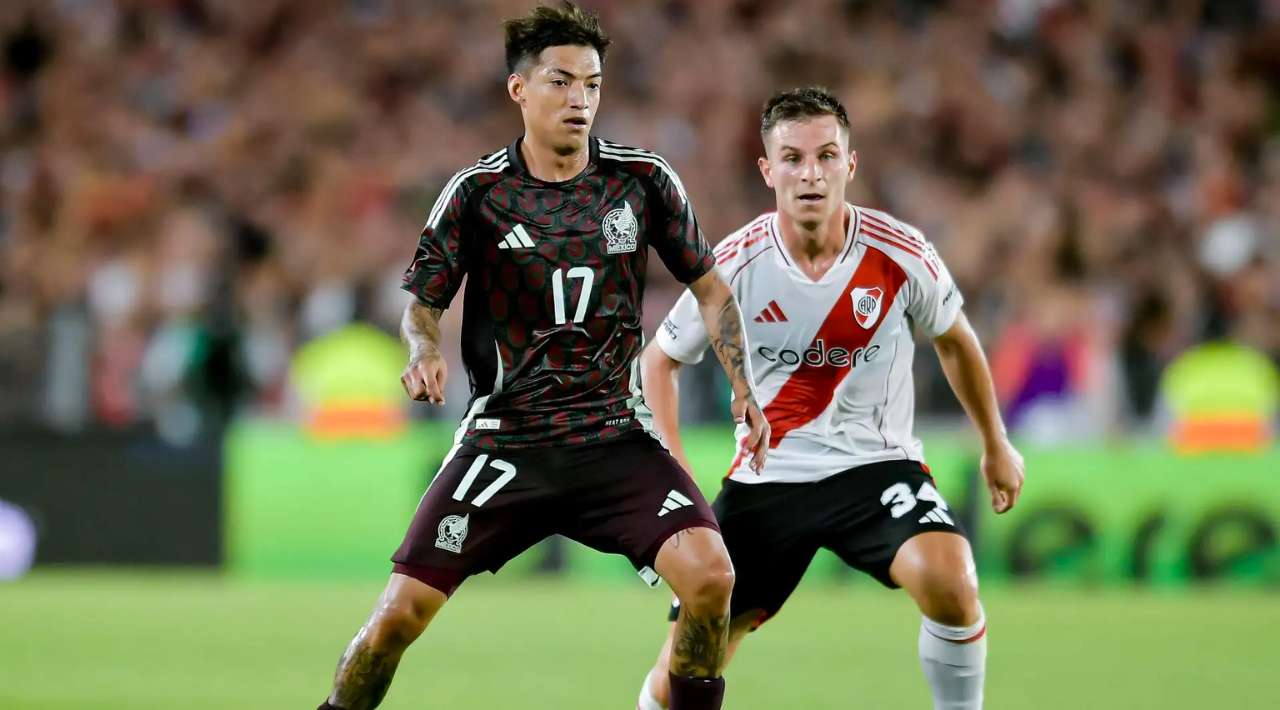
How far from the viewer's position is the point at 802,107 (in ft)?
19.0

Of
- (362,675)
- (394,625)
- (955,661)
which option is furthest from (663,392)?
(362,675)

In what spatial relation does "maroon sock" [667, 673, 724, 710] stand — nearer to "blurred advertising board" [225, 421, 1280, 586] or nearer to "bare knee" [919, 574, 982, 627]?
"bare knee" [919, 574, 982, 627]

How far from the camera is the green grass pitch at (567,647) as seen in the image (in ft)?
24.6

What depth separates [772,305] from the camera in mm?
5938

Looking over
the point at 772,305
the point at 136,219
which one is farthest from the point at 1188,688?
the point at 136,219

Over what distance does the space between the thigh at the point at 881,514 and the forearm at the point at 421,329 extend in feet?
4.89

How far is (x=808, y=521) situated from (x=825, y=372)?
1.64ft

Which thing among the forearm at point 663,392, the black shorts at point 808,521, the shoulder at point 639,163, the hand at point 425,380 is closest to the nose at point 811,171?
the shoulder at point 639,163

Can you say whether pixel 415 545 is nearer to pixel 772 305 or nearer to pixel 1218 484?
pixel 772 305

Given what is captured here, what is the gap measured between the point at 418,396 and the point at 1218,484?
25.5 feet

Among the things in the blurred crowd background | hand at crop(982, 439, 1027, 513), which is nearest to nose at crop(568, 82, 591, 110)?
hand at crop(982, 439, 1027, 513)

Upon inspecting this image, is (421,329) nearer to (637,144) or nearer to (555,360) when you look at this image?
(555,360)

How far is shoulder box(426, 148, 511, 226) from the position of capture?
17.2ft

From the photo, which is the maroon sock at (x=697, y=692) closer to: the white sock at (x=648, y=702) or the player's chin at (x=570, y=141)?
the white sock at (x=648, y=702)
